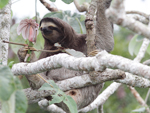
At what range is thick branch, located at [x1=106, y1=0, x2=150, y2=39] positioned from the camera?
1138 mm

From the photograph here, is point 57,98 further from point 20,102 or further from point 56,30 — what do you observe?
point 56,30

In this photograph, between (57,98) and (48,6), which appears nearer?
(57,98)

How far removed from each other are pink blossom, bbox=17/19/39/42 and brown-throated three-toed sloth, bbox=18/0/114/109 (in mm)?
300

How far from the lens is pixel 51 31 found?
3.09 meters

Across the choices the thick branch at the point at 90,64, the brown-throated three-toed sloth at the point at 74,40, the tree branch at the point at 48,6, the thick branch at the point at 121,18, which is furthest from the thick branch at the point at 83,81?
the tree branch at the point at 48,6

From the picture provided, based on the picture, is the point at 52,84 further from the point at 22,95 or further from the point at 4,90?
the point at 4,90

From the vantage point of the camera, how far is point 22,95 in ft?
3.51

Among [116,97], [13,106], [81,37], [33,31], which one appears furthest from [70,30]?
[116,97]

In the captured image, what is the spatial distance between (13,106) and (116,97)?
6.87 meters

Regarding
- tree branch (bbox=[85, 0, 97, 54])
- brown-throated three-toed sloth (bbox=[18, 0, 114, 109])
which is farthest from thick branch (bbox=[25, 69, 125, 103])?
tree branch (bbox=[85, 0, 97, 54])

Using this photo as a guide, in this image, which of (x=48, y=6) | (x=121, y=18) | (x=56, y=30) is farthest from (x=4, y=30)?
(x=121, y=18)

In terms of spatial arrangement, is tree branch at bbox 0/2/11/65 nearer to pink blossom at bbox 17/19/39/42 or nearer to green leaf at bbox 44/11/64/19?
pink blossom at bbox 17/19/39/42

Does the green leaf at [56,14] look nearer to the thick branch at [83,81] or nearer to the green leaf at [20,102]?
the thick branch at [83,81]

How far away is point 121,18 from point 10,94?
688 mm
